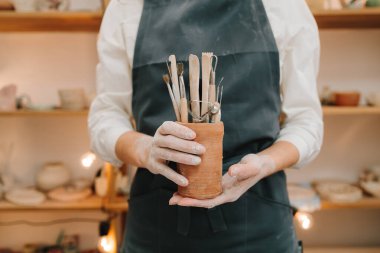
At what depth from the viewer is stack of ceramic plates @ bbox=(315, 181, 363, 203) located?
1.81m

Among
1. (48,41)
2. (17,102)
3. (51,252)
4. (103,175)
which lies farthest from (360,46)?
(51,252)

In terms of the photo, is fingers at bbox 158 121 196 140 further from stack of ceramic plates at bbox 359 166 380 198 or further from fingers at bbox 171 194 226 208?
stack of ceramic plates at bbox 359 166 380 198

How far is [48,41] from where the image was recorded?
2.05 metres

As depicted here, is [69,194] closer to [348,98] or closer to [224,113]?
[224,113]

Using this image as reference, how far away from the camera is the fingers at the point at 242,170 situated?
628 millimetres

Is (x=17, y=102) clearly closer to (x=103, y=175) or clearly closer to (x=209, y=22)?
(x=103, y=175)

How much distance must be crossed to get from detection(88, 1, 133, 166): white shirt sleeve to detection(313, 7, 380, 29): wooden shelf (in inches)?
41.1

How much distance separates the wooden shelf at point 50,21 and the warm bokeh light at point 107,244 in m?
1.09

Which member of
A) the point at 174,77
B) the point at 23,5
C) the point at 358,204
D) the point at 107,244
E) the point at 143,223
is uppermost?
the point at 23,5

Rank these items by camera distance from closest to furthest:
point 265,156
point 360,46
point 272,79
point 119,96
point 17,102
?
point 265,156
point 272,79
point 119,96
point 17,102
point 360,46

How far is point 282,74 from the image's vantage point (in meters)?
0.94

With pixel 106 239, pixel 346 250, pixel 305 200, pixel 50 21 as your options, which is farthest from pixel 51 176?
pixel 346 250

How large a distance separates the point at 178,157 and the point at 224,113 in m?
0.28

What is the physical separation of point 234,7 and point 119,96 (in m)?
0.39
